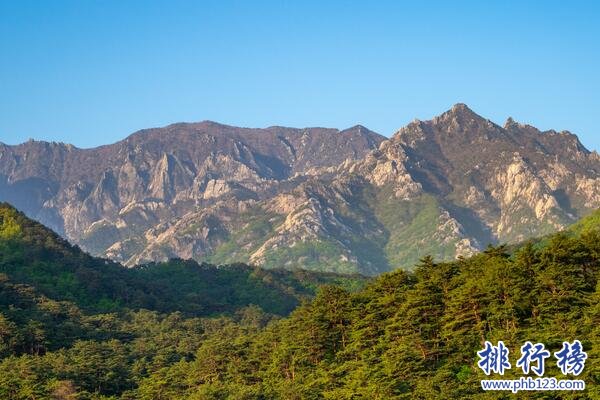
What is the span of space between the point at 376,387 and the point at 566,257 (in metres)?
31.1

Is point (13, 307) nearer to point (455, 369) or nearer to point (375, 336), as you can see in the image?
point (375, 336)

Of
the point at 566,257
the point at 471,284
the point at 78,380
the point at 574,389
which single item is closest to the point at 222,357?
the point at 78,380

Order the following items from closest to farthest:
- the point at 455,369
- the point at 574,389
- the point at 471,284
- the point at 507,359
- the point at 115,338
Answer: the point at 574,389 < the point at 507,359 < the point at 455,369 < the point at 471,284 < the point at 115,338

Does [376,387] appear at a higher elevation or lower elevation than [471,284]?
lower

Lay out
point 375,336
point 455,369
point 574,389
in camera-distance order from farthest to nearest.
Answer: point 375,336 → point 455,369 → point 574,389

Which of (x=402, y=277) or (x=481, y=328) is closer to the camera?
(x=481, y=328)

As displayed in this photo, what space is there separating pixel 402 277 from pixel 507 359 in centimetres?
3731

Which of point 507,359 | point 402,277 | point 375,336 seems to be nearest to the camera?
point 507,359

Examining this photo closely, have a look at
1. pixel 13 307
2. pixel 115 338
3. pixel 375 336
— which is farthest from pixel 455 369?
pixel 13 307

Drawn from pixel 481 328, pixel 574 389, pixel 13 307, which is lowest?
pixel 574 389

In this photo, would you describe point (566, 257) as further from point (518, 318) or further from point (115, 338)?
point (115, 338)

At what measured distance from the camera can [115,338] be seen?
18962 centimetres

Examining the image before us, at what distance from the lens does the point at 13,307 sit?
19138 centimetres

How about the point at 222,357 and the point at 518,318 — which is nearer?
the point at 518,318
